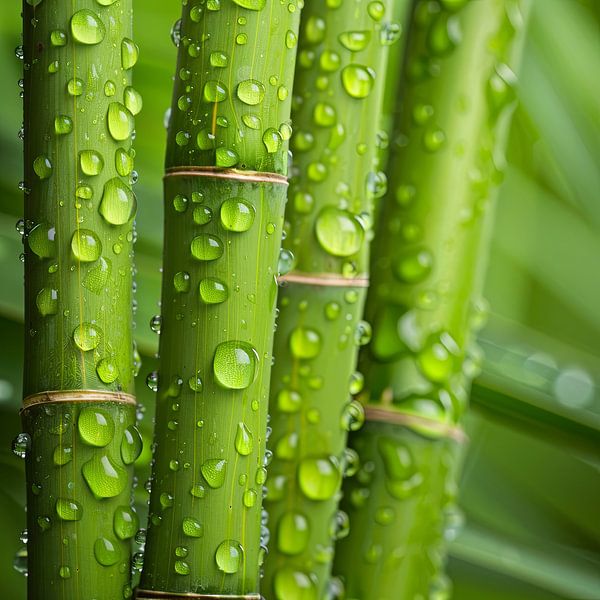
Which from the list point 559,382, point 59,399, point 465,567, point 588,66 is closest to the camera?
point 59,399

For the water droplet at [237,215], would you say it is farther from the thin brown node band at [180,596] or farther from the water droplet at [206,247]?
the thin brown node band at [180,596]

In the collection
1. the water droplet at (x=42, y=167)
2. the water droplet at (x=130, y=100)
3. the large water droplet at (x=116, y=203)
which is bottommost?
the large water droplet at (x=116, y=203)

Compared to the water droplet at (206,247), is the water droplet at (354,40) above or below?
above

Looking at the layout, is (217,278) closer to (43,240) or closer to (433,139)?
(43,240)

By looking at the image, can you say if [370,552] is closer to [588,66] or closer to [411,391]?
[411,391]

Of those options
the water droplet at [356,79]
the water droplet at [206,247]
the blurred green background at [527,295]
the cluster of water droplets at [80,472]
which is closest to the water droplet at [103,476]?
the cluster of water droplets at [80,472]

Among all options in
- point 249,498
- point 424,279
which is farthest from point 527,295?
point 249,498

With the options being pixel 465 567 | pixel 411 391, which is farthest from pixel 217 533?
pixel 465 567
